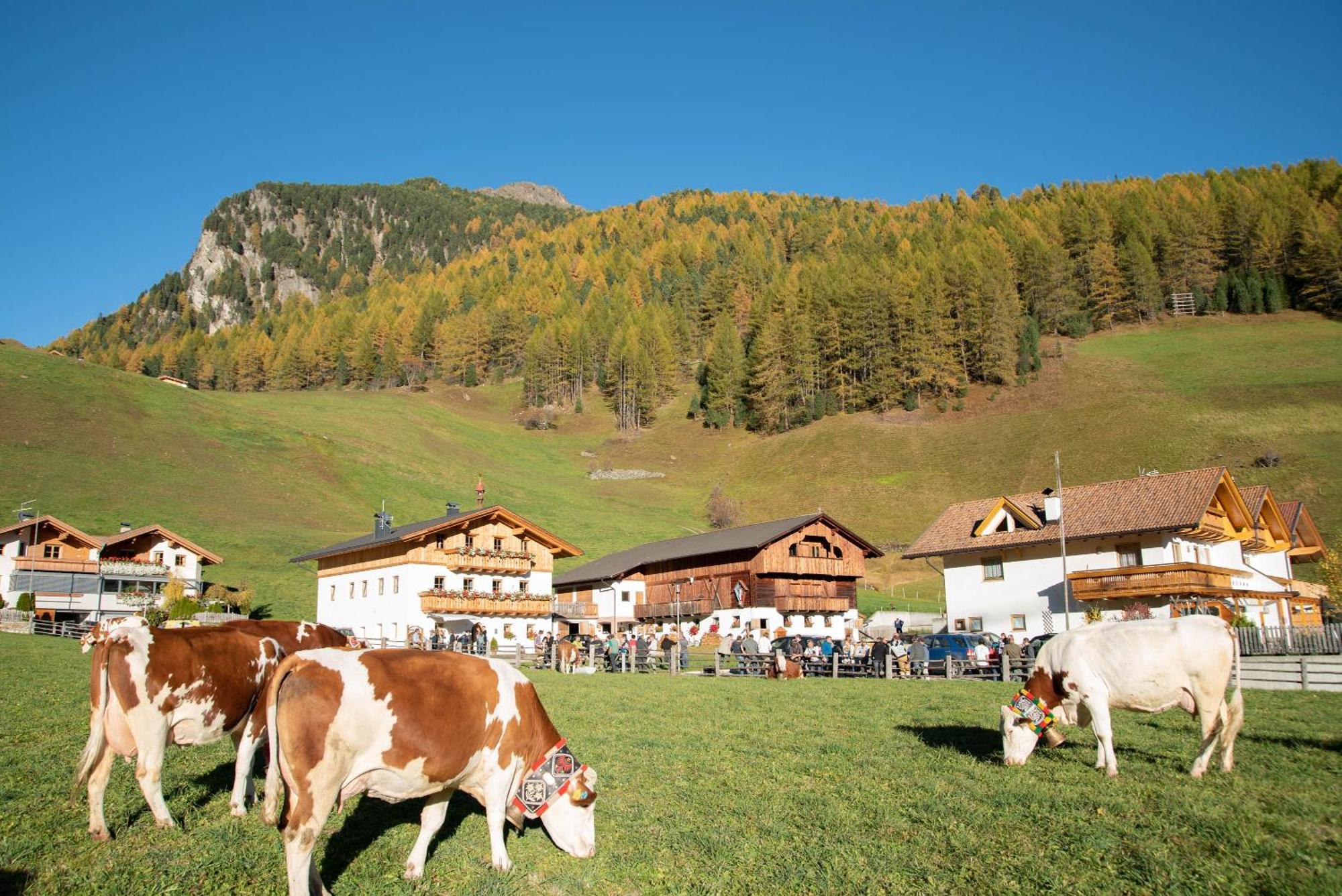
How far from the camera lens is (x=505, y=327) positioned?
510 feet

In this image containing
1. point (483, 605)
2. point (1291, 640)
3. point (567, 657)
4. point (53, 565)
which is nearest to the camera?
point (1291, 640)

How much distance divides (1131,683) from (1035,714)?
122cm

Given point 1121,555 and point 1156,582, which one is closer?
point 1156,582

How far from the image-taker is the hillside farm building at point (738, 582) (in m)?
56.8

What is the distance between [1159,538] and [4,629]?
5704 centimetres

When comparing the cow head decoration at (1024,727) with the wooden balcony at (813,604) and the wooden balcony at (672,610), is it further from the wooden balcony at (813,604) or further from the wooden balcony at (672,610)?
the wooden balcony at (672,610)

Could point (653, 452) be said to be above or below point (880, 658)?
above

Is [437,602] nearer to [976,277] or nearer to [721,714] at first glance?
[721,714]

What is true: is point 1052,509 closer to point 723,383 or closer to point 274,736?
point 274,736

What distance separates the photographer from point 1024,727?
36.0 ft

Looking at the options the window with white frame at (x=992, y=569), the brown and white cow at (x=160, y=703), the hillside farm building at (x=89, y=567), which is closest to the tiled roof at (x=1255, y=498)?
the window with white frame at (x=992, y=569)

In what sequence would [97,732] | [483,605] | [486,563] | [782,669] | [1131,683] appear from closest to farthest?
[97,732] < [1131,683] < [782,669] < [483,605] < [486,563]

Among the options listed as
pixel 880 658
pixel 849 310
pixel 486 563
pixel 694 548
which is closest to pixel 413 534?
pixel 486 563

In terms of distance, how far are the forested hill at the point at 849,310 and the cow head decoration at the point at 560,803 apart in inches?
4144
